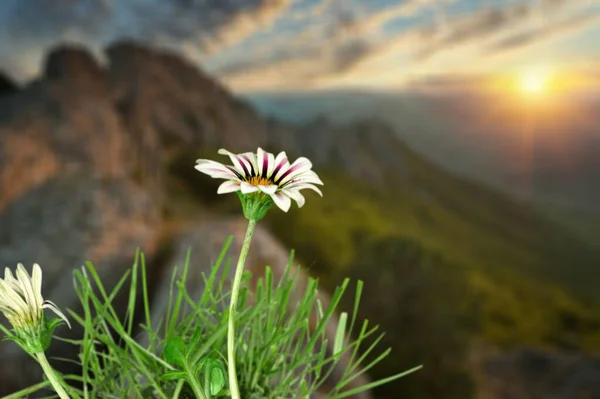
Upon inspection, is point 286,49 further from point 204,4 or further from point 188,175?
point 188,175

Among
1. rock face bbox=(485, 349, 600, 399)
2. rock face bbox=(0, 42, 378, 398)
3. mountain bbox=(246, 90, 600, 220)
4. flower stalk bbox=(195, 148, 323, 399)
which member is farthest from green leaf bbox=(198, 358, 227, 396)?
mountain bbox=(246, 90, 600, 220)

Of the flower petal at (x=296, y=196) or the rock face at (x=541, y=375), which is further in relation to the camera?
the rock face at (x=541, y=375)

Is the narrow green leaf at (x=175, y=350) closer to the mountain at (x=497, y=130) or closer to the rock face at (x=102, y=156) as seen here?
the rock face at (x=102, y=156)

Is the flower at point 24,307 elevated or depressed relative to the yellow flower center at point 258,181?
depressed

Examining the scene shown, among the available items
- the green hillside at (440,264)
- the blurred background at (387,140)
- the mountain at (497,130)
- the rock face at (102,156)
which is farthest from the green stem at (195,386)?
the mountain at (497,130)

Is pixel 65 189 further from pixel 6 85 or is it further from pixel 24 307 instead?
pixel 24 307

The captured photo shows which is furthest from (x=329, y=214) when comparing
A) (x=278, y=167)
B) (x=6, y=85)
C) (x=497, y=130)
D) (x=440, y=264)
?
(x=278, y=167)
